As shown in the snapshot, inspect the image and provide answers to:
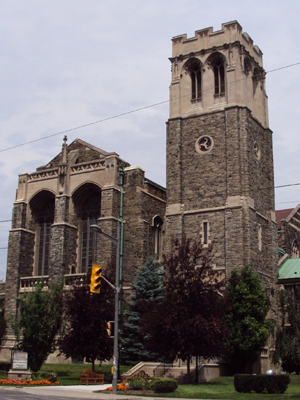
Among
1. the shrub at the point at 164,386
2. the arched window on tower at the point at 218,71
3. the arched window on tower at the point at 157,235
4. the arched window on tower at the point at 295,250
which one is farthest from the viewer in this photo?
the arched window on tower at the point at 295,250

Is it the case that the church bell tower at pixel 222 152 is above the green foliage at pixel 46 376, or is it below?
above

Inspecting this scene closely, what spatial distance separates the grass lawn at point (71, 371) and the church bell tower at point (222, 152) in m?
8.60

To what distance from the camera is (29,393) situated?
20.1 meters

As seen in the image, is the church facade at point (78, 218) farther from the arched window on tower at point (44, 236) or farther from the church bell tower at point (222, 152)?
the church bell tower at point (222, 152)

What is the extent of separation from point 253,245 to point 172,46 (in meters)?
16.3

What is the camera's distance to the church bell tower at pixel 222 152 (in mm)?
33344

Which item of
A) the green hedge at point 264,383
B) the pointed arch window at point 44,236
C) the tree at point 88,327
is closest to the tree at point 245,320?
the tree at point 88,327

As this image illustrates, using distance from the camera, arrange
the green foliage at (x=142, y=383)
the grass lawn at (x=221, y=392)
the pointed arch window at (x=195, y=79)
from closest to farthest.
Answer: the grass lawn at (x=221, y=392)
the green foliage at (x=142, y=383)
the pointed arch window at (x=195, y=79)

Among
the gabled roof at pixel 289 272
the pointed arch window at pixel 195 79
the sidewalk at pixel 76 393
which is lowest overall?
the sidewalk at pixel 76 393

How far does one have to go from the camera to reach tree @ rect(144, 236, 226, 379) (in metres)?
24.0

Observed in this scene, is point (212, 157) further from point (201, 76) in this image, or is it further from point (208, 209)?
point (201, 76)

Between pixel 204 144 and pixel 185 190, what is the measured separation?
3.39m

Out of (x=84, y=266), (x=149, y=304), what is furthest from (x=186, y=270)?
(x=84, y=266)

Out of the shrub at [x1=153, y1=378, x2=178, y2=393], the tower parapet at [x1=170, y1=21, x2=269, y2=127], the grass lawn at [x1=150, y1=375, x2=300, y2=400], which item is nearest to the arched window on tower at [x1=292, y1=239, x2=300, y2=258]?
the tower parapet at [x1=170, y1=21, x2=269, y2=127]
